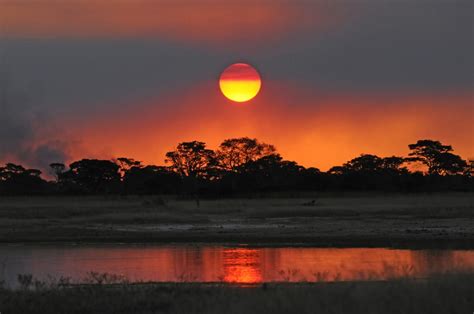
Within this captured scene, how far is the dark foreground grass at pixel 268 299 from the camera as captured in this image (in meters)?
13.9

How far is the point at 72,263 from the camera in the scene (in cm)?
2716

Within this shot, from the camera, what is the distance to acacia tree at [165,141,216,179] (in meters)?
116

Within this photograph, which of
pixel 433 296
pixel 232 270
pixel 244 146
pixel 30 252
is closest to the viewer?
pixel 433 296

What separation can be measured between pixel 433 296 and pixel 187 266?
13.3 metres

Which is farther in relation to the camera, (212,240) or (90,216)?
(90,216)

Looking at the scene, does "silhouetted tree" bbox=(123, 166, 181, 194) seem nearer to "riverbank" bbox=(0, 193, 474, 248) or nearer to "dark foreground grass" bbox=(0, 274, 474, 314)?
"riverbank" bbox=(0, 193, 474, 248)

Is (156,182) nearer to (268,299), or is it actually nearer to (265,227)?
(265,227)

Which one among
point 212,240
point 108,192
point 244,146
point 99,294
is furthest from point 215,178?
point 99,294

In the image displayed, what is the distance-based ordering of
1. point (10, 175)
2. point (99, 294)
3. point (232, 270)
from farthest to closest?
point (10, 175) → point (232, 270) → point (99, 294)

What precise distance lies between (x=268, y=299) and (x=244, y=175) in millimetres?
94259

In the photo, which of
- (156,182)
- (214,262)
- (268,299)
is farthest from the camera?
(156,182)

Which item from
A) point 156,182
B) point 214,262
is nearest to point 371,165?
point 156,182

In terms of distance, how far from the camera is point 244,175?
108938 mm

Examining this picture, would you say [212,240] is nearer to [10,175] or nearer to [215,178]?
[215,178]
